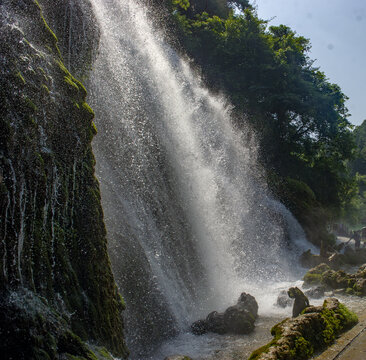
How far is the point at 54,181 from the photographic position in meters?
4.82

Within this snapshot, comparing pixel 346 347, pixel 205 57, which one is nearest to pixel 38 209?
pixel 346 347

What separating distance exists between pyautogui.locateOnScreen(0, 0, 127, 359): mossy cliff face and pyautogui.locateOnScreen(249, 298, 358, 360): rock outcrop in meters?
2.02

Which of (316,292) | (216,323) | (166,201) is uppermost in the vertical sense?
(166,201)

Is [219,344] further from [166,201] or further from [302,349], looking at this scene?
[166,201]

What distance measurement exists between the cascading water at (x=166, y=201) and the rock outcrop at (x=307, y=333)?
2650 mm

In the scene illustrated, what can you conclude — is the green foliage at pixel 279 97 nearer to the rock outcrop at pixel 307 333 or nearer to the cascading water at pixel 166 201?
the cascading water at pixel 166 201

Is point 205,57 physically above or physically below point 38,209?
above

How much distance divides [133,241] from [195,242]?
3.56 m

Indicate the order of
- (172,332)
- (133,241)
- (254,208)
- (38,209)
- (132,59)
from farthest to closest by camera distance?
(254,208) < (132,59) < (133,241) < (172,332) < (38,209)

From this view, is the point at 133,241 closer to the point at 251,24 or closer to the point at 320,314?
the point at 320,314

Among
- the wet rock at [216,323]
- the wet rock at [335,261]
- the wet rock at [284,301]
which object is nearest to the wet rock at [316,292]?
the wet rock at [284,301]

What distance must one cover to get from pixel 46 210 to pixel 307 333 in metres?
3.43

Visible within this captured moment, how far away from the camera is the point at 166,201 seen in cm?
1066

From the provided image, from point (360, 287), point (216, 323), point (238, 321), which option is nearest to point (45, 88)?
point (216, 323)
